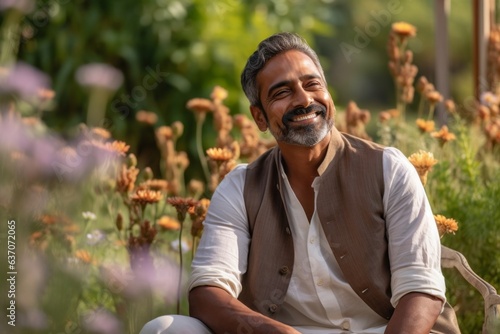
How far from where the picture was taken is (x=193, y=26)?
261 inches

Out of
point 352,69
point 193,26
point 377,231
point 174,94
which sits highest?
point 377,231

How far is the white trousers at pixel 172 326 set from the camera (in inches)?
105

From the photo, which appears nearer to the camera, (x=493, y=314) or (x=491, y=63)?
(x=493, y=314)

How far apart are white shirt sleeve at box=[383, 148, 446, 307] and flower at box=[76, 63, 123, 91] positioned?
9.98ft

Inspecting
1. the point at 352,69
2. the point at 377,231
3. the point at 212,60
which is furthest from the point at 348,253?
the point at 352,69

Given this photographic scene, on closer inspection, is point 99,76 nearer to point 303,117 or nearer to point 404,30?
point 404,30

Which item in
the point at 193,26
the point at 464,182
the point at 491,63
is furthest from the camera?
the point at 193,26

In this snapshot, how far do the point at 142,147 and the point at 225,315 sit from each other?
4.15 m

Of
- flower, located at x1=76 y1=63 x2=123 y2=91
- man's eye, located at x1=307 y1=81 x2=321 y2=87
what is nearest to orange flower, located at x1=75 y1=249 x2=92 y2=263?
man's eye, located at x1=307 y1=81 x2=321 y2=87

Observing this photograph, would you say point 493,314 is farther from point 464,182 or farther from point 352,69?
point 352,69

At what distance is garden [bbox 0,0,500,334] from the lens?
8.95 feet

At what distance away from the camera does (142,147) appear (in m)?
6.83

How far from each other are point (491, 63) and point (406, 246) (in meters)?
2.68

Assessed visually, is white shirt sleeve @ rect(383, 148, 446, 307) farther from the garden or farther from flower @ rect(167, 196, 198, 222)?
flower @ rect(167, 196, 198, 222)
